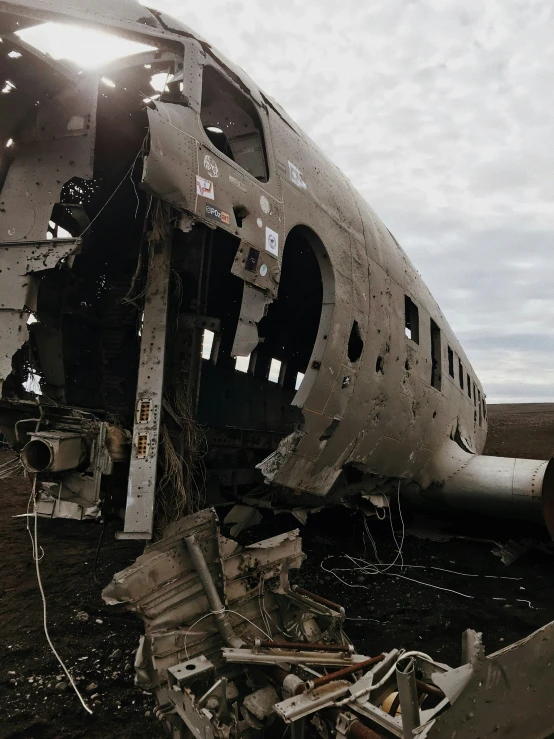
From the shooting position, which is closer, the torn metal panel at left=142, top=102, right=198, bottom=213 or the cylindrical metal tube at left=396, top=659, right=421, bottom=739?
the cylindrical metal tube at left=396, top=659, right=421, bottom=739

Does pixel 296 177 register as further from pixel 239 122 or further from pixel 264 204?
pixel 264 204

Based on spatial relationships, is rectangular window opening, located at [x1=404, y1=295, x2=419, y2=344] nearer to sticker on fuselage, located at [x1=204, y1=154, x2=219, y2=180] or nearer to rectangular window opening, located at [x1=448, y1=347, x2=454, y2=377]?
rectangular window opening, located at [x1=448, y1=347, x2=454, y2=377]

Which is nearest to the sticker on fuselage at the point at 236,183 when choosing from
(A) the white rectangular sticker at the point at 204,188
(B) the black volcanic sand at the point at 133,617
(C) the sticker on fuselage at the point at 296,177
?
(A) the white rectangular sticker at the point at 204,188

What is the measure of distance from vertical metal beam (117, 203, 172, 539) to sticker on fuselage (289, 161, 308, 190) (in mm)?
1417

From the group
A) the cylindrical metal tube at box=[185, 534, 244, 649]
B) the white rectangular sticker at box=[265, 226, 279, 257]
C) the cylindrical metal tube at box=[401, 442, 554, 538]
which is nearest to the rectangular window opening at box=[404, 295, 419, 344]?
the cylindrical metal tube at box=[401, 442, 554, 538]

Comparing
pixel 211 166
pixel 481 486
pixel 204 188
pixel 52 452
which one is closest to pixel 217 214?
pixel 204 188

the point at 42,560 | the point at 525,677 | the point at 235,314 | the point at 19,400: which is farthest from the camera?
the point at 235,314

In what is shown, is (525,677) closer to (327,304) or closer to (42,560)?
(327,304)

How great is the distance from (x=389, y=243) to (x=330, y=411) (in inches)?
126

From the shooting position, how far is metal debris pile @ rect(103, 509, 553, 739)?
7.93 ft

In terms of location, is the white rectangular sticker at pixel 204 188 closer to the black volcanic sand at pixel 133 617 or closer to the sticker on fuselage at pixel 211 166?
the sticker on fuselage at pixel 211 166

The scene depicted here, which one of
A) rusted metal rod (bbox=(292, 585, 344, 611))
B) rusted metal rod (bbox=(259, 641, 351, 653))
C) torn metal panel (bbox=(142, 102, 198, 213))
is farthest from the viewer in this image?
rusted metal rod (bbox=(292, 585, 344, 611))

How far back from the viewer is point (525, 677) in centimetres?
258

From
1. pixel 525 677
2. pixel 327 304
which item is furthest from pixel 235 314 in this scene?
pixel 525 677
